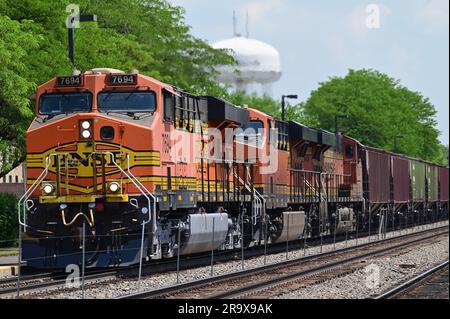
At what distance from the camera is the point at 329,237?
4725cm

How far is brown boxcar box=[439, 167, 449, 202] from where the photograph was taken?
83500mm

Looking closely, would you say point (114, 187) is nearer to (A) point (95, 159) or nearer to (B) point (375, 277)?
(A) point (95, 159)

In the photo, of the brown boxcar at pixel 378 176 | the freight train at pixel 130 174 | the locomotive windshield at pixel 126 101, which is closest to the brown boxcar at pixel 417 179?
the brown boxcar at pixel 378 176

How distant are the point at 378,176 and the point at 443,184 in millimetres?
31539

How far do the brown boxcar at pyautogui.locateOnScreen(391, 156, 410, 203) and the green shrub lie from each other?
28.2 meters

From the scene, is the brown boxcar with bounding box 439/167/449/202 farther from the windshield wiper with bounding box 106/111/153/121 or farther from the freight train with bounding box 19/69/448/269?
the windshield wiper with bounding box 106/111/153/121

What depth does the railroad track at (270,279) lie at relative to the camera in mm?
20828

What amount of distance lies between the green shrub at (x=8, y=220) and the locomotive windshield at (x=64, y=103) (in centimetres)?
1315

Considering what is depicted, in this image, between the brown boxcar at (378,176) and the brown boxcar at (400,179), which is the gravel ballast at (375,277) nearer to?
the brown boxcar at (378,176)

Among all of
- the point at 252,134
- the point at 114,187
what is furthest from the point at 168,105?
the point at 252,134

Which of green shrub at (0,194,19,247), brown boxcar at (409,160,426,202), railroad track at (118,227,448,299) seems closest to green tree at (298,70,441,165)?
brown boxcar at (409,160,426,202)

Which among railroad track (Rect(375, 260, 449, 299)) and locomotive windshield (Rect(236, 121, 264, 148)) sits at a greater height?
locomotive windshield (Rect(236, 121, 264, 148))
